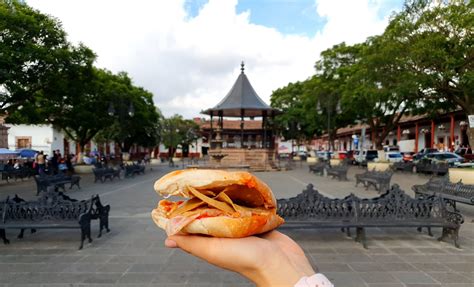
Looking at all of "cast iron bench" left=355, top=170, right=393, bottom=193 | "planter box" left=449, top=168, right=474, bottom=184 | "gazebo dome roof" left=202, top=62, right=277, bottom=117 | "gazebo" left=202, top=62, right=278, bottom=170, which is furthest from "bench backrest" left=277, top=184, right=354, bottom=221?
"gazebo dome roof" left=202, top=62, right=277, bottom=117

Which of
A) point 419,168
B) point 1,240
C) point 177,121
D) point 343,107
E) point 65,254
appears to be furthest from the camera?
point 177,121

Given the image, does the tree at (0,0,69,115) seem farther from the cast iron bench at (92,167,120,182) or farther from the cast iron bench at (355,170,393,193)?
the cast iron bench at (355,170,393,193)

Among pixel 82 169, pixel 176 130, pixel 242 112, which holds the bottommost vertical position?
pixel 82 169

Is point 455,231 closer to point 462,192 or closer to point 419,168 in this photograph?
point 462,192

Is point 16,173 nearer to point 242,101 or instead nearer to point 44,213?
point 44,213

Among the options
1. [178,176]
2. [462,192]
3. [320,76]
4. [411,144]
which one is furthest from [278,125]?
[178,176]

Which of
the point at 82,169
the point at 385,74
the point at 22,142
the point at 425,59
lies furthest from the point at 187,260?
the point at 22,142
